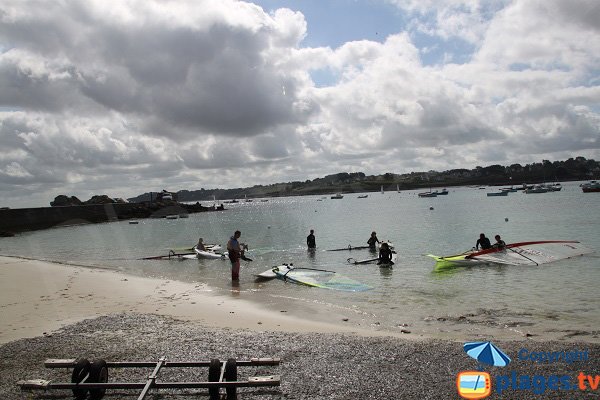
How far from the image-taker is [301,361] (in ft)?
23.0

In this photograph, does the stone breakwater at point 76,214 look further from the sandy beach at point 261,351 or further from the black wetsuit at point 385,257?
the sandy beach at point 261,351

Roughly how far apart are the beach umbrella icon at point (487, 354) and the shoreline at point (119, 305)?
104 inches

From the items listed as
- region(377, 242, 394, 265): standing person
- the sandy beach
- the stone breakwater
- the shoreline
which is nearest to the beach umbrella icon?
the sandy beach

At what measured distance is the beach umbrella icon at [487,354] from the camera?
6650mm

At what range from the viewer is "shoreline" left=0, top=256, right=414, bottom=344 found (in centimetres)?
1034

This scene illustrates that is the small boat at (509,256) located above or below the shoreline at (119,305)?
below

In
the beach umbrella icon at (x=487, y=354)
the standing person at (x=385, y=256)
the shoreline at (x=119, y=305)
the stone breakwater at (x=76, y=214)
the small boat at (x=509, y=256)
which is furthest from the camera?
the stone breakwater at (x=76, y=214)

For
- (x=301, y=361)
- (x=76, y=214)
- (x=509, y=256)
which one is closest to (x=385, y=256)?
(x=509, y=256)

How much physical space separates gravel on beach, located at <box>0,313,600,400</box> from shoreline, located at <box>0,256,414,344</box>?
53.9 inches

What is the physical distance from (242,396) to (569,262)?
2052cm

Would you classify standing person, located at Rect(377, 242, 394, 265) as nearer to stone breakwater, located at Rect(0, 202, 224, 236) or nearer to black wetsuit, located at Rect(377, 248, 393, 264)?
black wetsuit, located at Rect(377, 248, 393, 264)

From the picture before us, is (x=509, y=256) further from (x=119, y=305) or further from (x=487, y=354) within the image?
(x=119, y=305)

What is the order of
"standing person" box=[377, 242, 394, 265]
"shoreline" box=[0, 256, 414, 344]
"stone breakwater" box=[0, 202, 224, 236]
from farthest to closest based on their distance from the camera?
1. "stone breakwater" box=[0, 202, 224, 236]
2. "standing person" box=[377, 242, 394, 265]
3. "shoreline" box=[0, 256, 414, 344]

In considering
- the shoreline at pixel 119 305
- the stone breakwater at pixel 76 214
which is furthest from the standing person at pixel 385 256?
the stone breakwater at pixel 76 214
